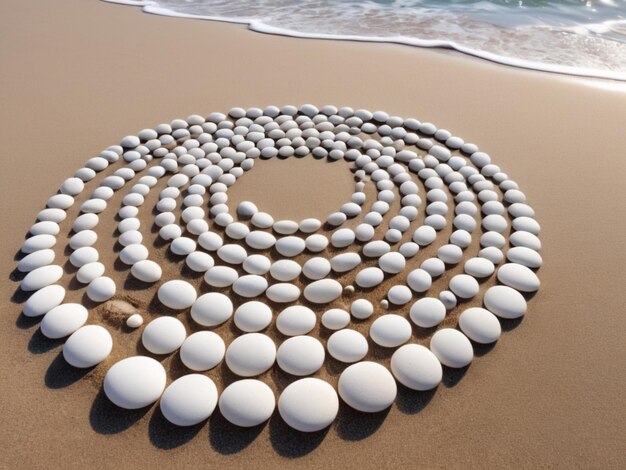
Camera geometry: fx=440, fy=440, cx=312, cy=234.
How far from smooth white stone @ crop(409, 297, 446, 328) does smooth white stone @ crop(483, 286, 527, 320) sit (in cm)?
10

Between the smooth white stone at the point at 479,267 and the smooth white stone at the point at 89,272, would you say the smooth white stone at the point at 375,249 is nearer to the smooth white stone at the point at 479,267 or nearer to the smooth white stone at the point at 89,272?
the smooth white stone at the point at 479,267

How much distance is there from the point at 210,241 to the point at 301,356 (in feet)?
1.22

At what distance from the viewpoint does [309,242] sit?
0.98 metres

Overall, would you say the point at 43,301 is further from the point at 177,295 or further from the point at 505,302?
the point at 505,302

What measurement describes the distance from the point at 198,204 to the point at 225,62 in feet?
3.15

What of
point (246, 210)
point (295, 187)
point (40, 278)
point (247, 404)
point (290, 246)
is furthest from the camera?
point (295, 187)

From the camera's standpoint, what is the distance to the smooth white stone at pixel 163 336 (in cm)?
76

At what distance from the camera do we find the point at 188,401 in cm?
66

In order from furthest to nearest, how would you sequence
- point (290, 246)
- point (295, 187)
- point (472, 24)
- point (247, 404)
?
point (472, 24) → point (295, 187) → point (290, 246) → point (247, 404)

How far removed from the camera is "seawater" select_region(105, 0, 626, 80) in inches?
77.9

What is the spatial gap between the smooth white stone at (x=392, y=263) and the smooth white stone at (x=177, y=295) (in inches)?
15.2

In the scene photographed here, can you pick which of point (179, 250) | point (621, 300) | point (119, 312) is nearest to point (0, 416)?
point (119, 312)

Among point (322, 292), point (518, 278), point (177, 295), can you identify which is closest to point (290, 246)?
point (322, 292)

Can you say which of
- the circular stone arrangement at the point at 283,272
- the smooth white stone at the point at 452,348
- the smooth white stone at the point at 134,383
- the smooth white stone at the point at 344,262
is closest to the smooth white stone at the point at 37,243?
the circular stone arrangement at the point at 283,272
